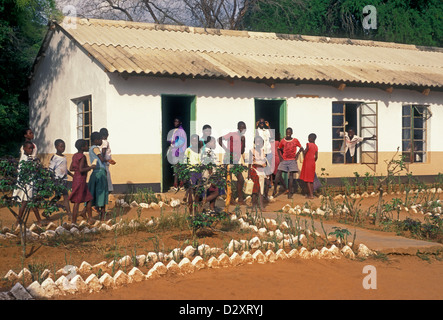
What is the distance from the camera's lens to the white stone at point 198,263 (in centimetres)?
621

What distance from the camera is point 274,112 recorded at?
16172 mm

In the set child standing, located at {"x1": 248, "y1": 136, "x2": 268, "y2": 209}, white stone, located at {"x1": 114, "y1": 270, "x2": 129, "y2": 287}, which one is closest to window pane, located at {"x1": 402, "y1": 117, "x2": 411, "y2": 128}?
child standing, located at {"x1": 248, "y1": 136, "x2": 268, "y2": 209}

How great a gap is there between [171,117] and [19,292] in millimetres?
10528

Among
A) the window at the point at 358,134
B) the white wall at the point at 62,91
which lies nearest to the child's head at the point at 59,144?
the white wall at the point at 62,91

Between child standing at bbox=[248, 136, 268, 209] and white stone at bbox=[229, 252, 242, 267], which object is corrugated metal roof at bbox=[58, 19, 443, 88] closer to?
child standing at bbox=[248, 136, 268, 209]

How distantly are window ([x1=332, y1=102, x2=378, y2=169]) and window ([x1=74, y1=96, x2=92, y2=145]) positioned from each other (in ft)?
19.7

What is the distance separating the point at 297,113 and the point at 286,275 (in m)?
8.47

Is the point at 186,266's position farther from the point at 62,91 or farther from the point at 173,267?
the point at 62,91

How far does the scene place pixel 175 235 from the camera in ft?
25.5

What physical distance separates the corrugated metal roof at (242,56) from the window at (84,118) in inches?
57.7

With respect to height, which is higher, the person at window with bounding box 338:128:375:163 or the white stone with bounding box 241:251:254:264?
the person at window with bounding box 338:128:375:163

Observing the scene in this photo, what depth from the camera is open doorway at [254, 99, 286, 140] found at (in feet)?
45.9
